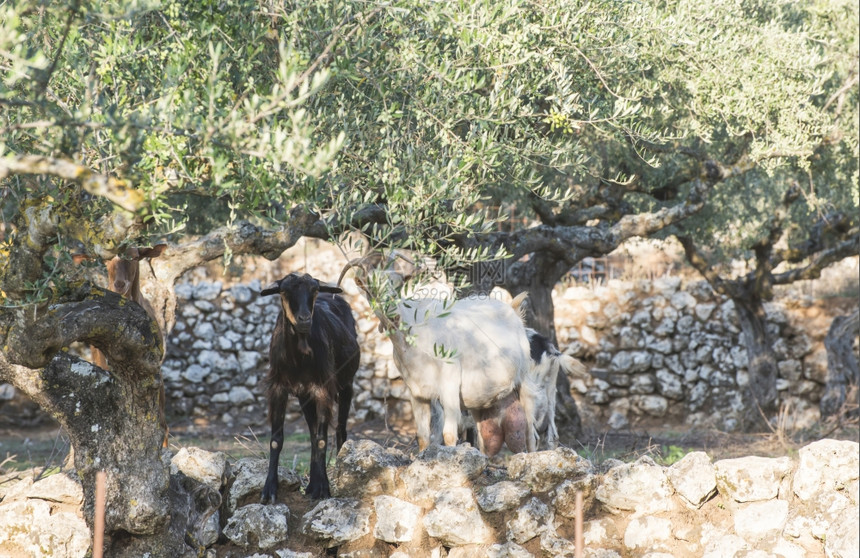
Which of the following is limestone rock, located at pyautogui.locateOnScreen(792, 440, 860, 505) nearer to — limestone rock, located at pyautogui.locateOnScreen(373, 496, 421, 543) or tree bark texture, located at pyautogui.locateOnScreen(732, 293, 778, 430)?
limestone rock, located at pyautogui.locateOnScreen(373, 496, 421, 543)

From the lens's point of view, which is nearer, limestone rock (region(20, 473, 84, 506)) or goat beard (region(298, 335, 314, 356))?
limestone rock (region(20, 473, 84, 506))

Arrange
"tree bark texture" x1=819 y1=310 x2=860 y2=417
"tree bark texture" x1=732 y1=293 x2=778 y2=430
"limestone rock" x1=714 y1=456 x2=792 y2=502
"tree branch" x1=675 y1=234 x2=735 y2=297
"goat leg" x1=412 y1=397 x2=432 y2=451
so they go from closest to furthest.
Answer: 1. "limestone rock" x1=714 y1=456 x2=792 y2=502
2. "goat leg" x1=412 y1=397 x2=432 y2=451
3. "tree bark texture" x1=819 y1=310 x2=860 y2=417
4. "tree branch" x1=675 y1=234 x2=735 y2=297
5. "tree bark texture" x1=732 y1=293 x2=778 y2=430

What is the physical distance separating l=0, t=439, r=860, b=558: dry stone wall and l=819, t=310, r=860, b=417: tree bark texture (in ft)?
31.0

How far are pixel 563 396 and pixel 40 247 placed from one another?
824 cm

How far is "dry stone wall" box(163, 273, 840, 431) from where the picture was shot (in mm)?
15953

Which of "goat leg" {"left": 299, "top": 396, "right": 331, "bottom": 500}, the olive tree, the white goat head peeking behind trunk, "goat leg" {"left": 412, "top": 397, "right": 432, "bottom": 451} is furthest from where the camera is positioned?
"goat leg" {"left": 412, "top": 397, "right": 432, "bottom": 451}

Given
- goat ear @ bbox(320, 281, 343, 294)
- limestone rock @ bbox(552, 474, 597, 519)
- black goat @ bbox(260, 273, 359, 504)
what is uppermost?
goat ear @ bbox(320, 281, 343, 294)

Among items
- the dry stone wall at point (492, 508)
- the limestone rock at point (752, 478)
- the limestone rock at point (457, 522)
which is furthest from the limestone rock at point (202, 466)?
the limestone rock at point (752, 478)

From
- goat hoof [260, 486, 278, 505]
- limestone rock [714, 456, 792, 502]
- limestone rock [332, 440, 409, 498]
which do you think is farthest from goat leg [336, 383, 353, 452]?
limestone rock [714, 456, 792, 502]

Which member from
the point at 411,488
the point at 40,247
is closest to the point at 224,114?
the point at 40,247

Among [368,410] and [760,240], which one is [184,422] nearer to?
[368,410]

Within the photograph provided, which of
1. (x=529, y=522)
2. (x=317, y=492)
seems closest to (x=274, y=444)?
(x=317, y=492)

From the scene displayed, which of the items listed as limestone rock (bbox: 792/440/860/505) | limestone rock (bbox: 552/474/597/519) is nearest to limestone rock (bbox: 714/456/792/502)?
limestone rock (bbox: 792/440/860/505)

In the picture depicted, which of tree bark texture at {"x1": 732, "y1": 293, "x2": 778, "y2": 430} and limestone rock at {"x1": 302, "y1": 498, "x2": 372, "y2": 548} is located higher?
tree bark texture at {"x1": 732, "y1": 293, "x2": 778, "y2": 430}
